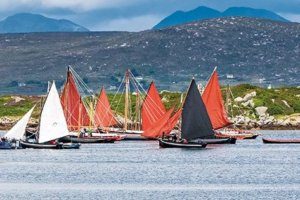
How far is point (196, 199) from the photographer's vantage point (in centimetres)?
7394

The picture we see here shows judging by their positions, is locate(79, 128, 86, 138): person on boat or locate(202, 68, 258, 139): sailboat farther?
locate(79, 128, 86, 138): person on boat

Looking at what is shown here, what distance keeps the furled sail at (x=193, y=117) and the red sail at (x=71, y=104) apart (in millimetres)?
26639

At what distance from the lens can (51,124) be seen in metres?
125

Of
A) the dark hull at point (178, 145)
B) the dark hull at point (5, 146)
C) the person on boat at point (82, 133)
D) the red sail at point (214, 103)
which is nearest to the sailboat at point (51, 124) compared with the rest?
the dark hull at point (5, 146)

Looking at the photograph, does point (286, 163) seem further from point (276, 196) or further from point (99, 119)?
point (99, 119)

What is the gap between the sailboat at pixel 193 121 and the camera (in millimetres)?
122375

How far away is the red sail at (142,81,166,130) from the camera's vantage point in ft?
486

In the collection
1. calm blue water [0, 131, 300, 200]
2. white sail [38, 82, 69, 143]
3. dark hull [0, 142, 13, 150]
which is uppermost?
white sail [38, 82, 69, 143]

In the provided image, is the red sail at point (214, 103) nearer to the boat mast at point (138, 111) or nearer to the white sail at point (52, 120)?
the boat mast at point (138, 111)

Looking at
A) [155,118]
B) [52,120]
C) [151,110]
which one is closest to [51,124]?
[52,120]

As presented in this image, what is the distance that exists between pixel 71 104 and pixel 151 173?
53543 mm

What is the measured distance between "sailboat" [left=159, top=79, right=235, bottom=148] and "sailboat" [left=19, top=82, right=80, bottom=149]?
1395 cm

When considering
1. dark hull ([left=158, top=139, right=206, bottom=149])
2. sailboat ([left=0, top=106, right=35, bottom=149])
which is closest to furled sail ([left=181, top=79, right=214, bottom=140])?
dark hull ([left=158, top=139, right=206, bottom=149])

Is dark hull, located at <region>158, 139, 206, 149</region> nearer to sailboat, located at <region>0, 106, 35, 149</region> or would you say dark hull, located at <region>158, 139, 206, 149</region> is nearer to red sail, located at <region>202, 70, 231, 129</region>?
red sail, located at <region>202, 70, 231, 129</region>
